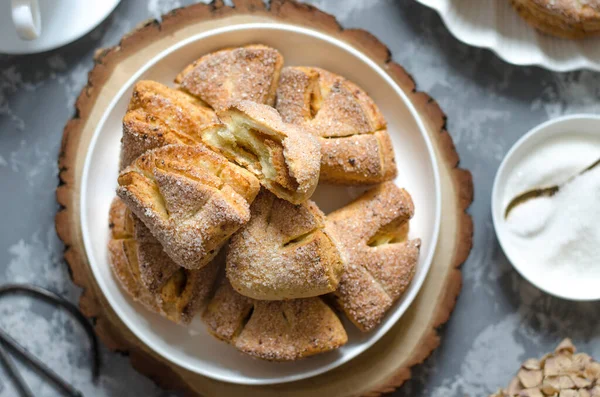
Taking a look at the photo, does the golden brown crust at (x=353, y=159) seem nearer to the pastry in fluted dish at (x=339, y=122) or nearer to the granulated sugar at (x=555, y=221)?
the pastry in fluted dish at (x=339, y=122)

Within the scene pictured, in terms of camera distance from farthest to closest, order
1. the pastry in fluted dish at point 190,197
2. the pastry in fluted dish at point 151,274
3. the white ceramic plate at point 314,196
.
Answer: the white ceramic plate at point 314,196 → the pastry in fluted dish at point 151,274 → the pastry in fluted dish at point 190,197

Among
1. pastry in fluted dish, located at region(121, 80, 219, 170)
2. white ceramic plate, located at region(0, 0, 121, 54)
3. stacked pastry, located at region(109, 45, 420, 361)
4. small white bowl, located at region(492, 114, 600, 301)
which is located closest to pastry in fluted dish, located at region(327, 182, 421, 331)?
stacked pastry, located at region(109, 45, 420, 361)

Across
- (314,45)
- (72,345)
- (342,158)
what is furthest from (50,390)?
(314,45)

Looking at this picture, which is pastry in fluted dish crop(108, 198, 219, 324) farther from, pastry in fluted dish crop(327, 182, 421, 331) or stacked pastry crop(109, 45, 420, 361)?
pastry in fluted dish crop(327, 182, 421, 331)

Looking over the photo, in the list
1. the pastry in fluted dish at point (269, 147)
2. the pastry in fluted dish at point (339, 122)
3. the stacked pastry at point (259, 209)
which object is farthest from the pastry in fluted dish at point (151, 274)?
the pastry in fluted dish at point (339, 122)

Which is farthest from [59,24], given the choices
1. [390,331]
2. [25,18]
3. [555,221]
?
[555,221]

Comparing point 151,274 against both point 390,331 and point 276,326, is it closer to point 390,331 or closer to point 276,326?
point 276,326
